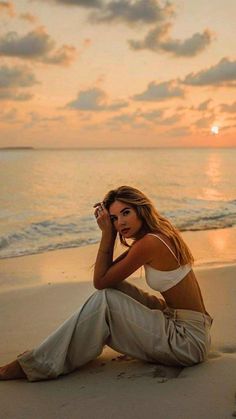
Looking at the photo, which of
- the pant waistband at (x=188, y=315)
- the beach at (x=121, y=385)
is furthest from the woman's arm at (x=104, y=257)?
the beach at (x=121, y=385)

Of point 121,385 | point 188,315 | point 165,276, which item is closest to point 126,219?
point 165,276

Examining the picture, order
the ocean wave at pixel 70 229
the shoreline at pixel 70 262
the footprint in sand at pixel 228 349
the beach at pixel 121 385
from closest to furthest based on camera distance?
the beach at pixel 121 385 → the footprint in sand at pixel 228 349 → the shoreline at pixel 70 262 → the ocean wave at pixel 70 229

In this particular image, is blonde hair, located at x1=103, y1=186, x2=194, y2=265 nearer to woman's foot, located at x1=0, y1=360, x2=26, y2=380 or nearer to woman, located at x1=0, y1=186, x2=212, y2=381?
woman, located at x1=0, y1=186, x2=212, y2=381

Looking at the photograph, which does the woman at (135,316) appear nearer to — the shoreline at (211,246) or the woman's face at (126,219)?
the woman's face at (126,219)

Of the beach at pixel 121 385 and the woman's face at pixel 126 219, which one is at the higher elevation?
the woman's face at pixel 126 219

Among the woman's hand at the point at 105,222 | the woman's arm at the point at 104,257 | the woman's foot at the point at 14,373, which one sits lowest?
the woman's foot at the point at 14,373

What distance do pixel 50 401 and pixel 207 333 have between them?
1.24m

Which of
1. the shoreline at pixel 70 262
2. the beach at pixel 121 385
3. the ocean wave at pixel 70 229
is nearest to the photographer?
the beach at pixel 121 385

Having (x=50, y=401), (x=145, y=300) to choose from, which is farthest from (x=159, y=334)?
(x=50, y=401)

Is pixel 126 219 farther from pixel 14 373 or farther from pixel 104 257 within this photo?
pixel 14 373

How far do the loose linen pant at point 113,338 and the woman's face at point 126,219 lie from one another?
452mm

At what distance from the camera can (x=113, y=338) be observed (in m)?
3.43

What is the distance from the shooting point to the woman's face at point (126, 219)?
3618mm

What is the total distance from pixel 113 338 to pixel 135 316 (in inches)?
8.9
